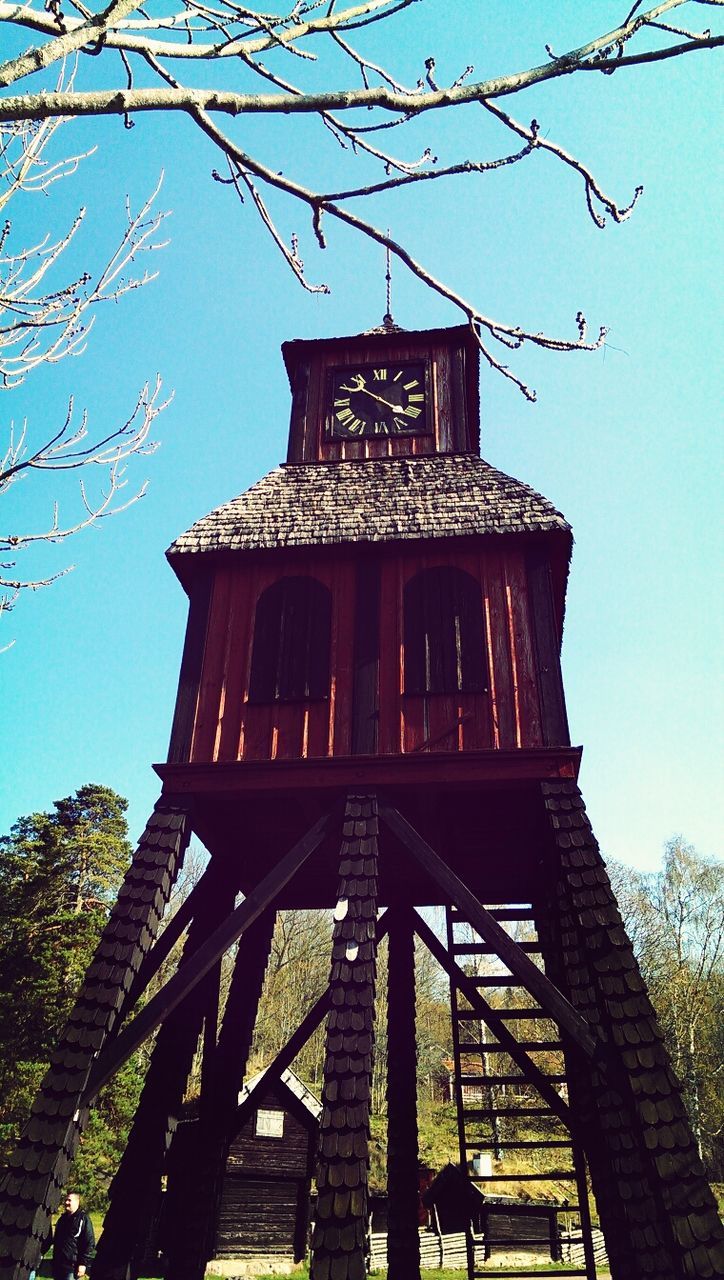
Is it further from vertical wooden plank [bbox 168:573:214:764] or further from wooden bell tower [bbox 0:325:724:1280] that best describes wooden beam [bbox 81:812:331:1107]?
vertical wooden plank [bbox 168:573:214:764]

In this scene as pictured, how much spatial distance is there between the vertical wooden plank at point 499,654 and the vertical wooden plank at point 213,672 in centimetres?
291

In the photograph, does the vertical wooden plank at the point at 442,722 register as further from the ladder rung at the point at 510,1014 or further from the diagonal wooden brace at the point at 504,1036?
the ladder rung at the point at 510,1014

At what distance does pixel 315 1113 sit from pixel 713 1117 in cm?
1654

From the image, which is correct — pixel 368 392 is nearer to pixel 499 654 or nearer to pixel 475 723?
pixel 499 654

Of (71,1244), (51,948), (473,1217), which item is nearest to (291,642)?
(71,1244)

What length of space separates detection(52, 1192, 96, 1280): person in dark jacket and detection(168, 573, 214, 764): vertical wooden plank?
5.91m

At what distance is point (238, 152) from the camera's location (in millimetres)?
4066

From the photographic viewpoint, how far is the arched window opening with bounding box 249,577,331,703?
29.5ft

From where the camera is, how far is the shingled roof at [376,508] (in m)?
9.51

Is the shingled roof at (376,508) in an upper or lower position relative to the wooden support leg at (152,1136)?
upper

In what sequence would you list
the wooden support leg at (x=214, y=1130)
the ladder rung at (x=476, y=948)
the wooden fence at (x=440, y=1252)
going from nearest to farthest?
the wooden support leg at (x=214, y=1130) < the ladder rung at (x=476, y=948) < the wooden fence at (x=440, y=1252)

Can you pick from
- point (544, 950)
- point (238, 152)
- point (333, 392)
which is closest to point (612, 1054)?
point (544, 950)

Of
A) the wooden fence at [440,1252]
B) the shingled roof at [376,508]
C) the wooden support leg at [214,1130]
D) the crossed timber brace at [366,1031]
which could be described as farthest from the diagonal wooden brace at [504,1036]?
the wooden fence at [440,1252]

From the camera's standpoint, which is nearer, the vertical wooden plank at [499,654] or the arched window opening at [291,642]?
the vertical wooden plank at [499,654]
